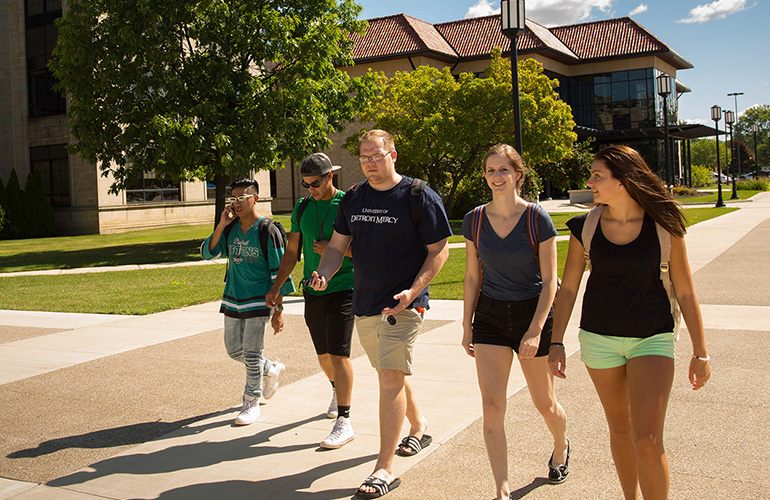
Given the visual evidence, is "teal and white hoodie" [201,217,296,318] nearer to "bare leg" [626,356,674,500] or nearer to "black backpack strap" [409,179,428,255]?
"black backpack strap" [409,179,428,255]

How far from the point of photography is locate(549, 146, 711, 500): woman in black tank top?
3.18 metres

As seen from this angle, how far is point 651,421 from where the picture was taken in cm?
315

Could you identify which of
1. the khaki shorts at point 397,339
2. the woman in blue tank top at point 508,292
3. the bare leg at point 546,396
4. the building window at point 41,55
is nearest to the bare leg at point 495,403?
the woman in blue tank top at point 508,292

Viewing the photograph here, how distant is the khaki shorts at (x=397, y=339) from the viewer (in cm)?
419

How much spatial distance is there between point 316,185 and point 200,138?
56.1 ft

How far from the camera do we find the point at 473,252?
159 inches

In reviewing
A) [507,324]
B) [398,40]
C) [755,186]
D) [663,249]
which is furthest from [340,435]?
[755,186]

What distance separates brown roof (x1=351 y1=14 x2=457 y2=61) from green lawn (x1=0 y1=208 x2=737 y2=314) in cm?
2233

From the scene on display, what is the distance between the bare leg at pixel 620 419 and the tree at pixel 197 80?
63.1ft

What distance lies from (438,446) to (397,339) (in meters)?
0.96

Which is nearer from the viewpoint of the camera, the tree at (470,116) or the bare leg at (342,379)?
the bare leg at (342,379)

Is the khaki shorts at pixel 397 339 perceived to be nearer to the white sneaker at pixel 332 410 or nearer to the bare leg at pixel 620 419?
the bare leg at pixel 620 419

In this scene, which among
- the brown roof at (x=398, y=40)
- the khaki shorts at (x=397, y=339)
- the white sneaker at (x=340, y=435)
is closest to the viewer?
the khaki shorts at (x=397, y=339)

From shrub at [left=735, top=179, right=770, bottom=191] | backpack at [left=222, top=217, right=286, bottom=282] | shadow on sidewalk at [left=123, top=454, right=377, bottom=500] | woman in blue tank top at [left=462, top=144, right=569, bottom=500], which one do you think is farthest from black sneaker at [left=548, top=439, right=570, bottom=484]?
shrub at [left=735, top=179, right=770, bottom=191]
